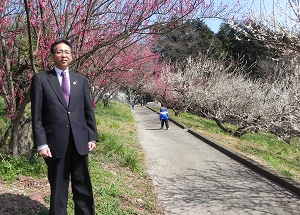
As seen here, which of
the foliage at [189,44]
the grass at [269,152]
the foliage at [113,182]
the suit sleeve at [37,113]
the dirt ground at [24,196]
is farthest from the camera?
the foliage at [189,44]

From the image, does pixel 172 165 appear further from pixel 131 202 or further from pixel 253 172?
pixel 131 202

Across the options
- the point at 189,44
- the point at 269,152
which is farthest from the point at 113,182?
the point at 189,44

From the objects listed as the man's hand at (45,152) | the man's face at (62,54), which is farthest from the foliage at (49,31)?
the man's hand at (45,152)

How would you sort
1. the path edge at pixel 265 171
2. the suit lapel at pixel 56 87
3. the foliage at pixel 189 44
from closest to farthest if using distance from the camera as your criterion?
1. the suit lapel at pixel 56 87
2. the path edge at pixel 265 171
3. the foliage at pixel 189 44

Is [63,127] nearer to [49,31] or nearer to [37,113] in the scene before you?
[37,113]

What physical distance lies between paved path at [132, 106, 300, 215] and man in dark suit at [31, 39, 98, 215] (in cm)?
176

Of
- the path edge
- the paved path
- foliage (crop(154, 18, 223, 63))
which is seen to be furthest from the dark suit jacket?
foliage (crop(154, 18, 223, 63))

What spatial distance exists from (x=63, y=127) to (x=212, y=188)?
3.37 metres

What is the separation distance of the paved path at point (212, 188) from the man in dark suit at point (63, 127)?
5.78 ft

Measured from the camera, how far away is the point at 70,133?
2.98 meters

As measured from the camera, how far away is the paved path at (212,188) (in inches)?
173

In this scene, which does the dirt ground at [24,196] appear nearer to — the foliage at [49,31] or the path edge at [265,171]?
the foliage at [49,31]

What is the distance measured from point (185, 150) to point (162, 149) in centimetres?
75

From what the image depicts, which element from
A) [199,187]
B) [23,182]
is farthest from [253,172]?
[23,182]
